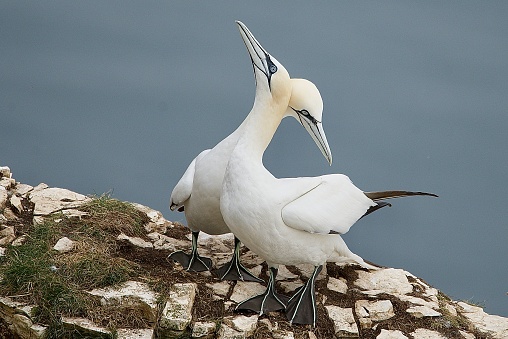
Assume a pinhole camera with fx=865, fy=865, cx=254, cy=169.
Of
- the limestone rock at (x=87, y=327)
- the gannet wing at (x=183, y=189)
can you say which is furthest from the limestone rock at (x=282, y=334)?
the gannet wing at (x=183, y=189)

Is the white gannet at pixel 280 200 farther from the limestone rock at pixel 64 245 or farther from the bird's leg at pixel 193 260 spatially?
the limestone rock at pixel 64 245

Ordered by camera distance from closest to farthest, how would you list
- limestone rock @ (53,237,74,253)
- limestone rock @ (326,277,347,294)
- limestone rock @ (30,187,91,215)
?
limestone rock @ (53,237,74,253) → limestone rock @ (326,277,347,294) → limestone rock @ (30,187,91,215)

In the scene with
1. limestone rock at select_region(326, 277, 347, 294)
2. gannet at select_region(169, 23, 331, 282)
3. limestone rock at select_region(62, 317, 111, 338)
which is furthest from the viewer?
limestone rock at select_region(326, 277, 347, 294)

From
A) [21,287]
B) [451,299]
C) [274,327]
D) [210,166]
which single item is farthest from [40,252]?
[451,299]

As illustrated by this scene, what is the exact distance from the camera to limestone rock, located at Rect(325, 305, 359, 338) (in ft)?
18.7

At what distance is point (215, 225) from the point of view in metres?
6.21

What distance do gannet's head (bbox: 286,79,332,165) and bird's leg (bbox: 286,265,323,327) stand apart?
87 cm

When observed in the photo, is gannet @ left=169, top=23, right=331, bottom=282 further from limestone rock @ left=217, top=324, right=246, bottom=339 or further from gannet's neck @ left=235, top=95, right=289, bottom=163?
limestone rock @ left=217, top=324, right=246, bottom=339

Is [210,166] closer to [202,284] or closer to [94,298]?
[202,284]

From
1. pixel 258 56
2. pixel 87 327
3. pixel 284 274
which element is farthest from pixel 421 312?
pixel 87 327

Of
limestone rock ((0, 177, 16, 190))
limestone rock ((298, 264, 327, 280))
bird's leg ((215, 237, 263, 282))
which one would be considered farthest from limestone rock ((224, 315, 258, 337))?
limestone rock ((0, 177, 16, 190))

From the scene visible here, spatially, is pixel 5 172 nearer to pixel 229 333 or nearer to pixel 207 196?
pixel 207 196

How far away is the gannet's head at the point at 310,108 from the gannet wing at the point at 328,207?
0.27 m

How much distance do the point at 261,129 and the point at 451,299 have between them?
2310 millimetres
